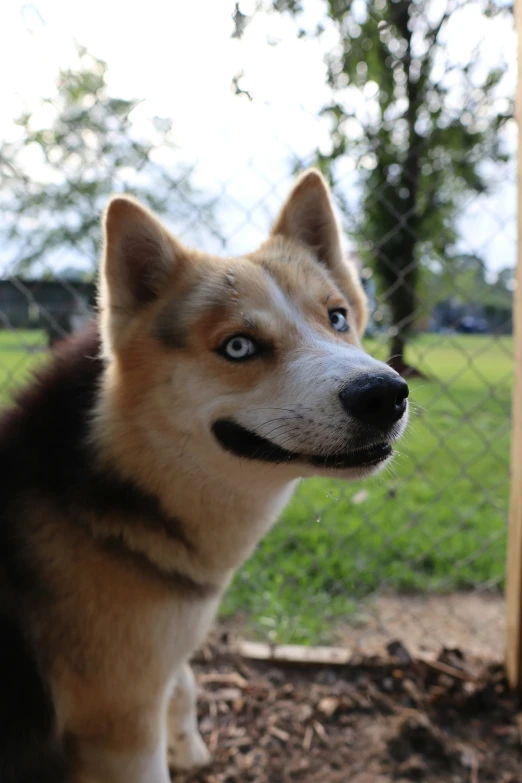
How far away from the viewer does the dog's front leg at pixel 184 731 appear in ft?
6.22

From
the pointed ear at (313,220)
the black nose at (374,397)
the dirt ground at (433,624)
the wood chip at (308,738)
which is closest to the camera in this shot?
the black nose at (374,397)

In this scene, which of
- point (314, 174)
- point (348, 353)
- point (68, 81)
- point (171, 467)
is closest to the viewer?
point (348, 353)

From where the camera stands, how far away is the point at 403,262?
8.82 feet

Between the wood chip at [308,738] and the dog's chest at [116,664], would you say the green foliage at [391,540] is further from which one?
the dog's chest at [116,664]

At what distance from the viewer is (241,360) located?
→ 1.42 metres

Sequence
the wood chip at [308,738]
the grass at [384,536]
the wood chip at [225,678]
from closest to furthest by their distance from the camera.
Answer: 1. the wood chip at [308,738]
2. the wood chip at [225,678]
3. the grass at [384,536]

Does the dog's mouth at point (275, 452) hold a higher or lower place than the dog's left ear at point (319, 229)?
lower

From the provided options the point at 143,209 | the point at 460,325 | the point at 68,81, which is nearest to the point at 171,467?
the point at 143,209

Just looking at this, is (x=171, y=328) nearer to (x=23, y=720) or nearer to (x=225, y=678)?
(x=23, y=720)

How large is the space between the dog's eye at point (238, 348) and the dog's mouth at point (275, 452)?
17 cm

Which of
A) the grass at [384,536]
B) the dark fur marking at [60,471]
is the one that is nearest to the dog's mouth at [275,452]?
the dark fur marking at [60,471]

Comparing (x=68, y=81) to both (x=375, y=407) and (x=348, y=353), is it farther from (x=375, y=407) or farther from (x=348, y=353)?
(x=375, y=407)

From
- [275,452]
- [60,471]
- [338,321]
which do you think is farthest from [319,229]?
[60,471]

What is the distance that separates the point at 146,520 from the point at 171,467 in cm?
16
